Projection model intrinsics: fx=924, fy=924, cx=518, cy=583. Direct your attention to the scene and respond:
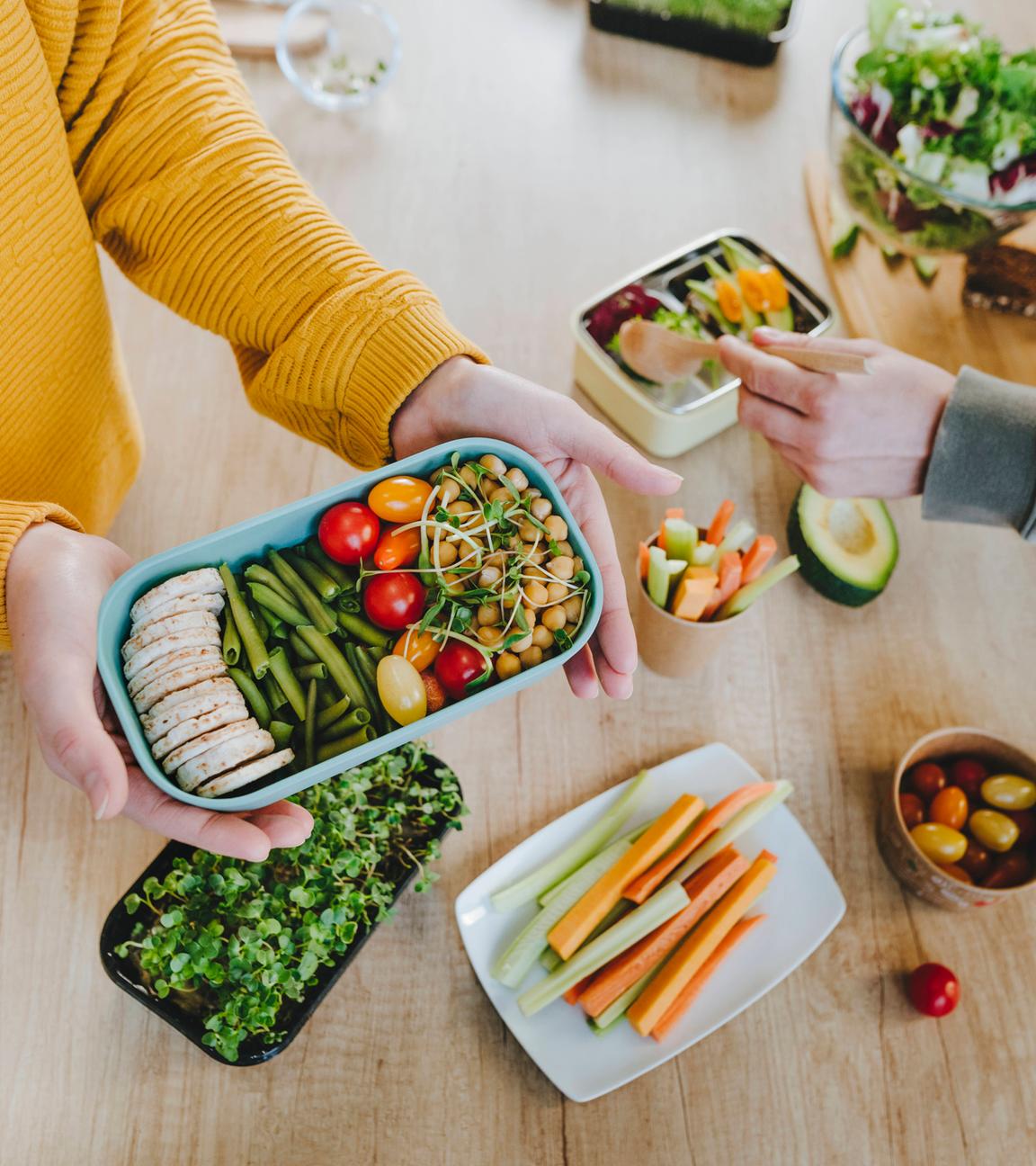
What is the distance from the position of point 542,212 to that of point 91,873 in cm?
130

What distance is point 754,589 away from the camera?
116 cm

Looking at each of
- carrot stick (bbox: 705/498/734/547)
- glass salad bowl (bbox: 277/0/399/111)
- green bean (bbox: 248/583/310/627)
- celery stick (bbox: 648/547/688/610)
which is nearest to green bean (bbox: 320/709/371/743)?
green bean (bbox: 248/583/310/627)

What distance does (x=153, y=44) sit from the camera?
99cm

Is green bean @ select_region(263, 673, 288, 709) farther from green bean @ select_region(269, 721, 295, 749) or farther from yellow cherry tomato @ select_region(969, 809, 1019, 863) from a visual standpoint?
yellow cherry tomato @ select_region(969, 809, 1019, 863)

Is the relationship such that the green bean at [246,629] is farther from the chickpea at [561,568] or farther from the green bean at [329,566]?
the chickpea at [561,568]

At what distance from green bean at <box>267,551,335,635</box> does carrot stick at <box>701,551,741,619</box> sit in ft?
1.57

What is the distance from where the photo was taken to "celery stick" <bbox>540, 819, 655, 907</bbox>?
42.6 inches

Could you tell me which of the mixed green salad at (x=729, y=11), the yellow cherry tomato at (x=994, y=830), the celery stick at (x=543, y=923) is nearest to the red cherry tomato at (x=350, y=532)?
the celery stick at (x=543, y=923)

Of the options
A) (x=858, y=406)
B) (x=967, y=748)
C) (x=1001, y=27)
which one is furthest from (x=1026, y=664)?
(x=1001, y=27)

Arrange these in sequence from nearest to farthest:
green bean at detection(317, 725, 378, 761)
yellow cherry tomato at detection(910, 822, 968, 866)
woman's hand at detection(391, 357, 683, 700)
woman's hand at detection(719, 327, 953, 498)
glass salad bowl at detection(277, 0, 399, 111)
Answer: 1. green bean at detection(317, 725, 378, 761)
2. woman's hand at detection(391, 357, 683, 700)
3. yellow cherry tomato at detection(910, 822, 968, 866)
4. woman's hand at detection(719, 327, 953, 498)
5. glass salad bowl at detection(277, 0, 399, 111)

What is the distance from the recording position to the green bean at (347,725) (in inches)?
34.4

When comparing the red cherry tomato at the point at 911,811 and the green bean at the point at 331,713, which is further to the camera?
the red cherry tomato at the point at 911,811

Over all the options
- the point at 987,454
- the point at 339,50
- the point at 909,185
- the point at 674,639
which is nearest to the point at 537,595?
the point at 674,639

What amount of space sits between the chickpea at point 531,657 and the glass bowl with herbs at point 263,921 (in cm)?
23
